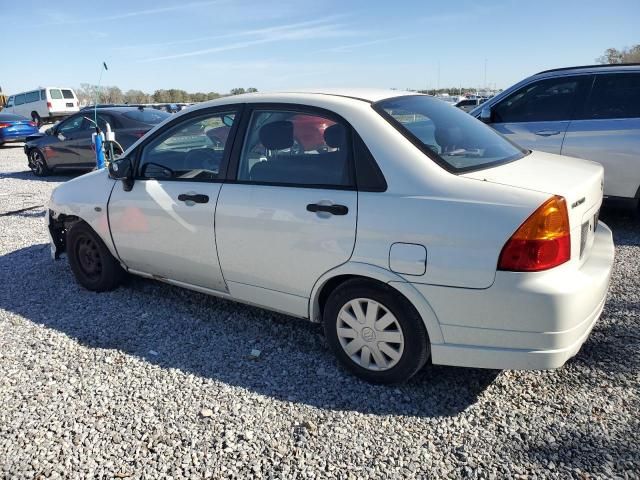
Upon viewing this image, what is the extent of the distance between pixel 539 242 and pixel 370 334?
1.07 metres

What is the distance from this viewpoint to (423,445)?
250 cm

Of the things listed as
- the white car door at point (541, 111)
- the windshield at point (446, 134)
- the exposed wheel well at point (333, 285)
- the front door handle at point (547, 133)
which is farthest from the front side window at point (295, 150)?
the front door handle at point (547, 133)

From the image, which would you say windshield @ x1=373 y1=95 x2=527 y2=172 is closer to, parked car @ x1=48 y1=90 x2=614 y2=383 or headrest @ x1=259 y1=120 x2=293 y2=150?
parked car @ x1=48 y1=90 x2=614 y2=383

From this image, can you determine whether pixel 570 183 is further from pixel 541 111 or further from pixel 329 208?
pixel 541 111

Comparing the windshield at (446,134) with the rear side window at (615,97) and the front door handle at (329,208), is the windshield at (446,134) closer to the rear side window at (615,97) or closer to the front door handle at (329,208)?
the front door handle at (329,208)

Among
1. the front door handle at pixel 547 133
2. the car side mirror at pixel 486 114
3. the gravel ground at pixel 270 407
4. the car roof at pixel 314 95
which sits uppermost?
the car roof at pixel 314 95

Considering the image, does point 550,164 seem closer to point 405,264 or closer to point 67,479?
point 405,264

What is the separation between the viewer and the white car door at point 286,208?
290cm

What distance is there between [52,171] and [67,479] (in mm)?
11288

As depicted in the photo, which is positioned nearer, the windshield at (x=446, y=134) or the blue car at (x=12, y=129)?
the windshield at (x=446, y=134)

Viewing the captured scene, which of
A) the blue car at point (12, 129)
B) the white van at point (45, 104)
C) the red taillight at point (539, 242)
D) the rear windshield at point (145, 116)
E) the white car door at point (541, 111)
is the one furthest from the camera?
the white van at point (45, 104)

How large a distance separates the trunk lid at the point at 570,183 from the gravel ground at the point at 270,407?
0.88 m

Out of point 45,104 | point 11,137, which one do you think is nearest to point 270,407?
point 11,137

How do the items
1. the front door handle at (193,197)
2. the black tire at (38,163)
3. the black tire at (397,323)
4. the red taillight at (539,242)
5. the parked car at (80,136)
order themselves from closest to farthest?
the red taillight at (539,242), the black tire at (397,323), the front door handle at (193,197), the parked car at (80,136), the black tire at (38,163)
